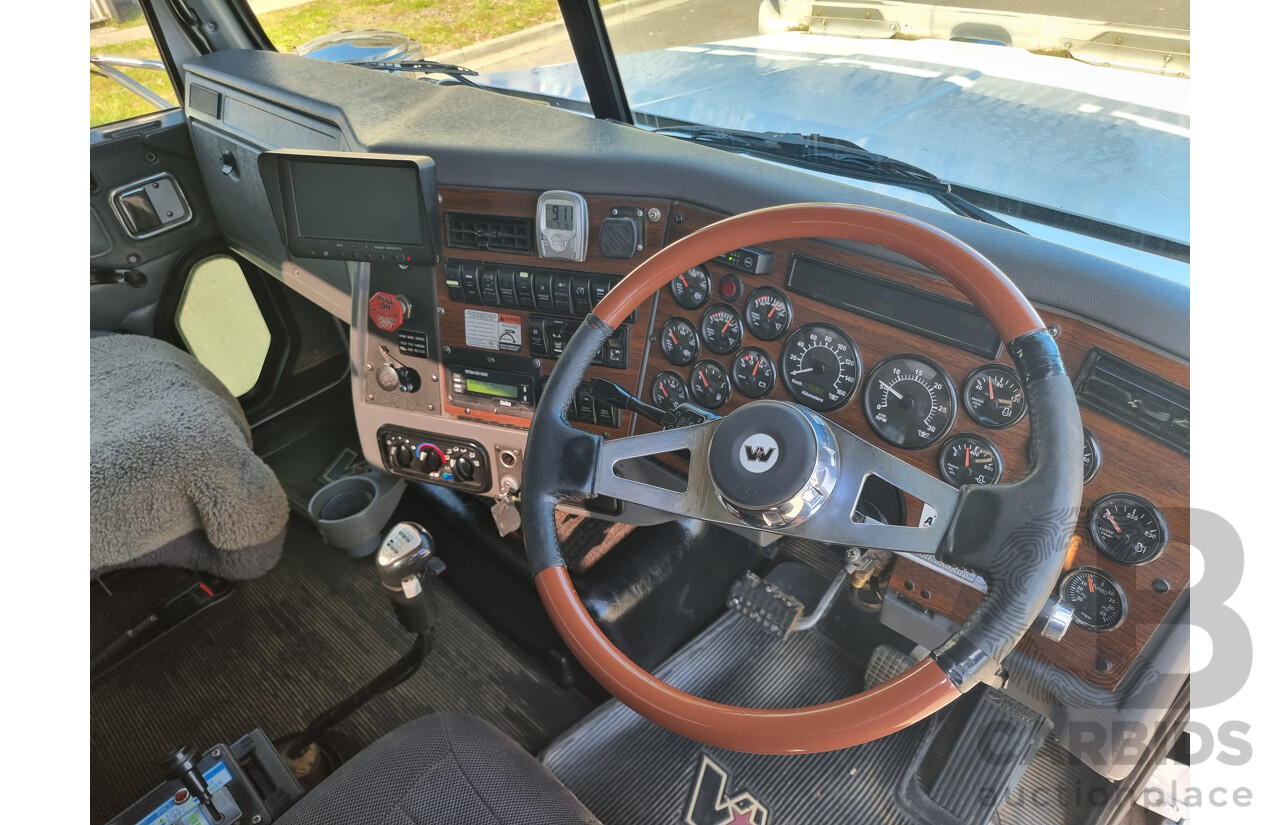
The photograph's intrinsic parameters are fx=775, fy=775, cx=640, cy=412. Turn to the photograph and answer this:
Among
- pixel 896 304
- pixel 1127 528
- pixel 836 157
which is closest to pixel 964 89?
pixel 836 157

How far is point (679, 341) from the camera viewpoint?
156 centimetres

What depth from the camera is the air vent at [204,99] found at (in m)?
2.41

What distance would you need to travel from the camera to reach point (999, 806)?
1.65 metres

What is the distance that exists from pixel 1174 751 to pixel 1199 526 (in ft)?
1.71

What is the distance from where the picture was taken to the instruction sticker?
172 cm

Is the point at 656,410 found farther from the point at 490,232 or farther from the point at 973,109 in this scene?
the point at 973,109

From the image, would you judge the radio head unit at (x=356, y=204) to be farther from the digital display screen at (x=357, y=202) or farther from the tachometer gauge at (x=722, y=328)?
the tachometer gauge at (x=722, y=328)

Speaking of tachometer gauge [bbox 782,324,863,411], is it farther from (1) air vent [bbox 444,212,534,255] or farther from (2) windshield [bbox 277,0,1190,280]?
(1) air vent [bbox 444,212,534,255]

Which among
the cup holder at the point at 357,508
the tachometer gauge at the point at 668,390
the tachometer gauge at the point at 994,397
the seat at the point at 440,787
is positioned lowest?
the cup holder at the point at 357,508

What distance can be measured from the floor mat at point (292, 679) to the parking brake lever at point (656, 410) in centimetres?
102

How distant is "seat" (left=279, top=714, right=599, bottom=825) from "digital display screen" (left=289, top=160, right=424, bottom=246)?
1.01m

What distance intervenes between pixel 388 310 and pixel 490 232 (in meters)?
0.33

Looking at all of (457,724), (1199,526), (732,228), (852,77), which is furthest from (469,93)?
(1199,526)

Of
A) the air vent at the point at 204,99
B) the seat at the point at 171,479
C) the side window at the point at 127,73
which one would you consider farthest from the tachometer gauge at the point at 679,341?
the side window at the point at 127,73
